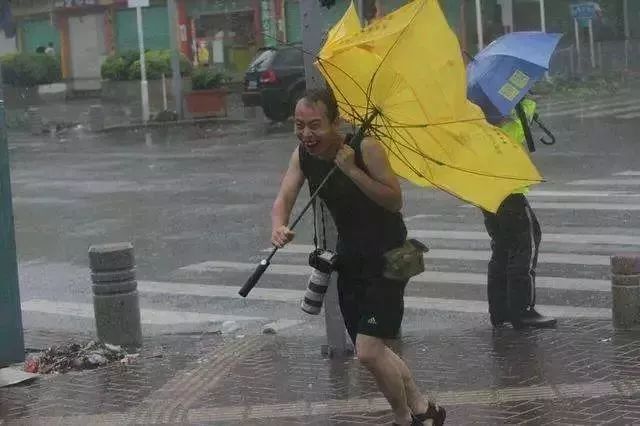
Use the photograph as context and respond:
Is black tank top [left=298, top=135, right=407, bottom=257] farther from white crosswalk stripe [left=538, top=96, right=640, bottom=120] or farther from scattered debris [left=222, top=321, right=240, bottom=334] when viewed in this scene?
white crosswalk stripe [left=538, top=96, right=640, bottom=120]

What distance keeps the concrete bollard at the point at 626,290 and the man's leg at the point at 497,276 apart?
2.48ft

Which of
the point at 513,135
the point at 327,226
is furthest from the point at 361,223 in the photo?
the point at 513,135

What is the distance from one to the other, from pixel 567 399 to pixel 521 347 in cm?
132

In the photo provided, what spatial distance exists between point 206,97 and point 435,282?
2248cm

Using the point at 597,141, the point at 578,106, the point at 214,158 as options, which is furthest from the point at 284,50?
the point at 597,141

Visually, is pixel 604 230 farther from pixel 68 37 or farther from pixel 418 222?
pixel 68 37

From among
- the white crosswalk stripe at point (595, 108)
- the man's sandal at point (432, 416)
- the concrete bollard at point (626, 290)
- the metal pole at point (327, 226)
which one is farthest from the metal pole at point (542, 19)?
the man's sandal at point (432, 416)

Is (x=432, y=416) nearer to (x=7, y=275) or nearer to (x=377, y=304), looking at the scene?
(x=377, y=304)

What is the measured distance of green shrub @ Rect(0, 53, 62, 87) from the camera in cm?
4178

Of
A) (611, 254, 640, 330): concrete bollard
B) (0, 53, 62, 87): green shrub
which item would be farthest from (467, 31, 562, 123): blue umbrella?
(0, 53, 62, 87): green shrub

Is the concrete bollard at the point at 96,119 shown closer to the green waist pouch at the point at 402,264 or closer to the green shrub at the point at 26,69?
the green shrub at the point at 26,69

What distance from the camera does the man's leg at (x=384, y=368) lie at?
557 cm

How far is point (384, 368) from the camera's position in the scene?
5598mm

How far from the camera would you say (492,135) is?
5.61 metres
